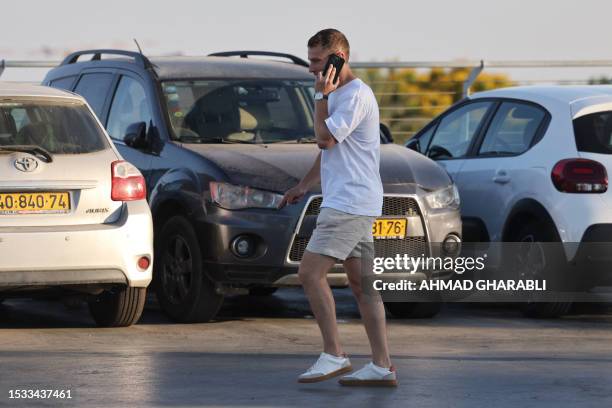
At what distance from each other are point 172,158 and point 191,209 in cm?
54

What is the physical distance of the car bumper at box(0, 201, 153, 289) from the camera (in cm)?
986

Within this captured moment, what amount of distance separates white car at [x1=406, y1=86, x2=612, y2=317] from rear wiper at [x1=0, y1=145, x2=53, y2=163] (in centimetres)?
361

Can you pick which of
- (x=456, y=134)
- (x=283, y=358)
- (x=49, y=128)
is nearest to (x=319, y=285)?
(x=283, y=358)

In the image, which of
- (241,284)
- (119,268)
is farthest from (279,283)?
(119,268)

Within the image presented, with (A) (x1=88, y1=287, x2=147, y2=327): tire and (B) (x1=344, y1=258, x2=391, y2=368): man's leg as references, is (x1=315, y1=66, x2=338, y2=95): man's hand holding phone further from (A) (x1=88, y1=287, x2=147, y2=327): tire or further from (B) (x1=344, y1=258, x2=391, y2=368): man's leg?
(A) (x1=88, y1=287, x2=147, y2=327): tire

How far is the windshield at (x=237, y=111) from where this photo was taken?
1173 centimetres

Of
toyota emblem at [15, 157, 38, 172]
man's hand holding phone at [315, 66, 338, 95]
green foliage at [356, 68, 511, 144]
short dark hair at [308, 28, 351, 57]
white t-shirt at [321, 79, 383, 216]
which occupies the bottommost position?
green foliage at [356, 68, 511, 144]

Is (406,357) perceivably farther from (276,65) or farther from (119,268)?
(276,65)

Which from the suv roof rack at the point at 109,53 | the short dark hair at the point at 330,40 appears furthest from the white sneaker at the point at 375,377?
the suv roof rack at the point at 109,53

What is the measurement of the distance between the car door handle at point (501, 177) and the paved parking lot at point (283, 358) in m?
1.03

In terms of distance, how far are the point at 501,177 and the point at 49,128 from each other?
3585 millimetres

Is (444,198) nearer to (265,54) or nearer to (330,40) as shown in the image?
(265,54)

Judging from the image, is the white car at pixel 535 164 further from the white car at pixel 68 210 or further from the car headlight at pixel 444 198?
the white car at pixel 68 210

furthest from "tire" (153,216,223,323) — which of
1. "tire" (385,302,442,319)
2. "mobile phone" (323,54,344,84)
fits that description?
"mobile phone" (323,54,344,84)
